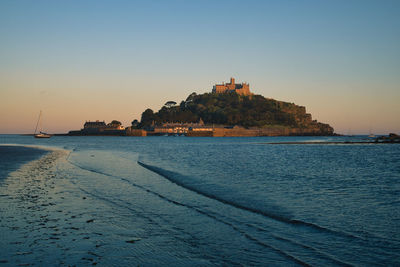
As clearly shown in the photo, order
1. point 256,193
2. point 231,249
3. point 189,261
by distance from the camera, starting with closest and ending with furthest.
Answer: point 189,261 → point 231,249 → point 256,193

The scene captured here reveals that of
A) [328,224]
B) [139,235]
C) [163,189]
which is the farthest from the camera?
[163,189]

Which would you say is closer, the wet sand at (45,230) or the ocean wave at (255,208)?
the wet sand at (45,230)

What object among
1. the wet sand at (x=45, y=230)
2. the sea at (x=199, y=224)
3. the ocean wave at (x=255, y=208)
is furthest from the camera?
the ocean wave at (x=255, y=208)

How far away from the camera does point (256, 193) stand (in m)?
15.1

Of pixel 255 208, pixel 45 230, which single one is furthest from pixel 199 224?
pixel 45 230

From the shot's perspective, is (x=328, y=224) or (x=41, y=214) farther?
(x=41, y=214)

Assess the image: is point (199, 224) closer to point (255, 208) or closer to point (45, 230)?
point (255, 208)

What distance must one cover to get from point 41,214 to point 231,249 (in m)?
6.41

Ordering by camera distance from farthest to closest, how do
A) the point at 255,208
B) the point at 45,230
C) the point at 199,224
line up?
1. the point at 255,208
2. the point at 199,224
3. the point at 45,230

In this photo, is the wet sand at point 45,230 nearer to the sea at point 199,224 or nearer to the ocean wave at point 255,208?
the sea at point 199,224

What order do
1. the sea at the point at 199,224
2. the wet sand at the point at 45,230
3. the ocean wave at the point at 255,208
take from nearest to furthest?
the wet sand at the point at 45,230, the sea at the point at 199,224, the ocean wave at the point at 255,208

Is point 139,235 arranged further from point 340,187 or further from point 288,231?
point 340,187

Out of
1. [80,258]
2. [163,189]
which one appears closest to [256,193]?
[163,189]

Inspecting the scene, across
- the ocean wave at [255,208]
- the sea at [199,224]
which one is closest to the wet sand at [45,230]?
the sea at [199,224]
